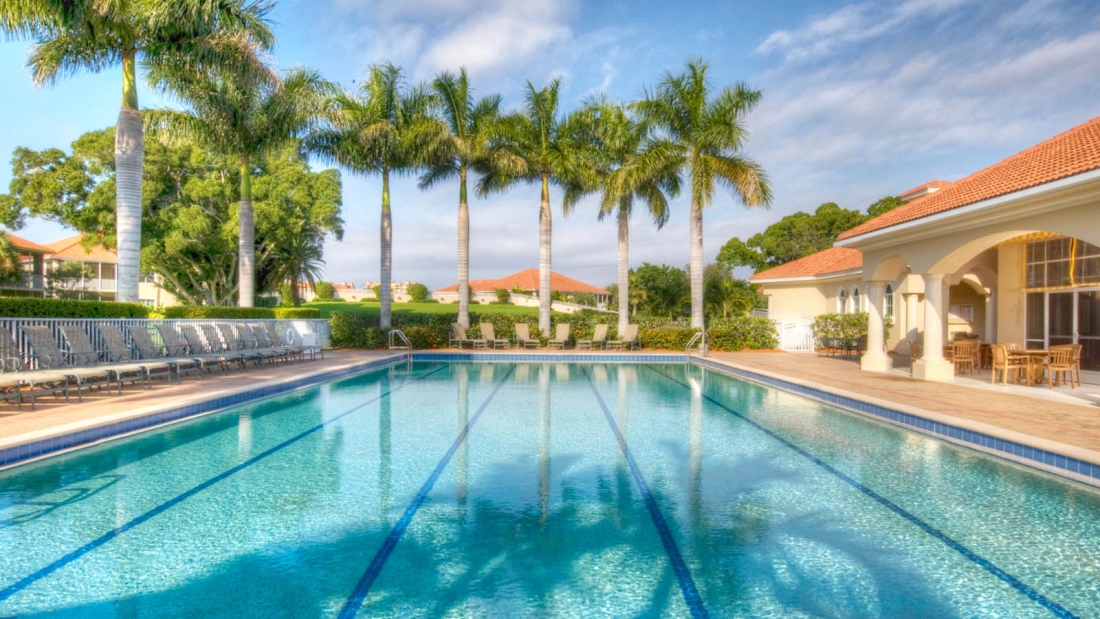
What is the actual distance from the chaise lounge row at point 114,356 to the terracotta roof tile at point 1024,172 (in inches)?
583

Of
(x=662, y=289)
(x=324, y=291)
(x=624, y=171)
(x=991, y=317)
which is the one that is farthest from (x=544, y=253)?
(x=324, y=291)

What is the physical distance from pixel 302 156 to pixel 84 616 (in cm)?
2091

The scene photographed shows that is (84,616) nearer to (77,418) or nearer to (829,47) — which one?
(77,418)

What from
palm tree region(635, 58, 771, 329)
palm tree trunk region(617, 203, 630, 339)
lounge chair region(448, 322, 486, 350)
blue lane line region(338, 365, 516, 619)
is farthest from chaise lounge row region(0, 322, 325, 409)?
palm tree region(635, 58, 771, 329)

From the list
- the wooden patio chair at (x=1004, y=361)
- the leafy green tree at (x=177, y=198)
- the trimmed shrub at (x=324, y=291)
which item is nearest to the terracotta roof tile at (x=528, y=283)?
the trimmed shrub at (x=324, y=291)

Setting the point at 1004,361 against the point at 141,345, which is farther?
the point at 141,345

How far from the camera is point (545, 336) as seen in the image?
22172 mm

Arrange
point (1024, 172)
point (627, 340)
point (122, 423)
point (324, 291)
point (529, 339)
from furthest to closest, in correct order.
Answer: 1. point (324, 291)
2. point (529, 339)
3. point (627, 340)
4. point (1024, 172)
5. point (122, 423)

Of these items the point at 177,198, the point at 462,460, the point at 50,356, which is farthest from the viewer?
the point at 177,198

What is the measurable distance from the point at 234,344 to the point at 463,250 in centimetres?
948

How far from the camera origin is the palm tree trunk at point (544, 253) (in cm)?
2200

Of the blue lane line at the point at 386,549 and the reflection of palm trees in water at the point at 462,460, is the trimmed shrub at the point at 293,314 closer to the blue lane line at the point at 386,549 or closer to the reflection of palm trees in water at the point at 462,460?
the reflection of palm trees in water at the point at 462,460

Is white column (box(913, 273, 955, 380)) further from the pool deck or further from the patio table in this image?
the patio table

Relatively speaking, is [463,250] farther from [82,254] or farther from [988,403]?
[82,254]
